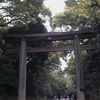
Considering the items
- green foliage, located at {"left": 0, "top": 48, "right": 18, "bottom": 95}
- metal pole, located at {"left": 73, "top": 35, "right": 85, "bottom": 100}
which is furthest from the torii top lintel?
green foliage, located at {"left": 0, "top": 48, "right": 18, "bottom": 95}

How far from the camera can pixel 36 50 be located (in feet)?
74.6

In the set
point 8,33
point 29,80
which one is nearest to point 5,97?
point 29,80

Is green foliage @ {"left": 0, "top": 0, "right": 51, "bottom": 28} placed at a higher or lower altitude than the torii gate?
higher

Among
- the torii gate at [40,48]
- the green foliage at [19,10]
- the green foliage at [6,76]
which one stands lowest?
the green foliage at [6,76]

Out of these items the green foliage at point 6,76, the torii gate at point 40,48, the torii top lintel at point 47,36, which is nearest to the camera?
the green foliage at point 6,76

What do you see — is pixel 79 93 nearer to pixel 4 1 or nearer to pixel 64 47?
pixel 64 47

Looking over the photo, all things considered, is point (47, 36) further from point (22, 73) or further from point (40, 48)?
point (22, 73)

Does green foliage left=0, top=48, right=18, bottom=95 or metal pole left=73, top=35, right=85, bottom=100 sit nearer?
green foliage left=0, top=48, right=18, bottom=95

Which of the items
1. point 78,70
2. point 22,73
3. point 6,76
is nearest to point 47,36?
point 22,73

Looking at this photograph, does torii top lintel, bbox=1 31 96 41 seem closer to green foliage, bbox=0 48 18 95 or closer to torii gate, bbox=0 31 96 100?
torii gate, bbox=0 31 96 100

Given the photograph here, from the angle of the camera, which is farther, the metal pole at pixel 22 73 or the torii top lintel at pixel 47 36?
the torii top lintel at pixel 47 36

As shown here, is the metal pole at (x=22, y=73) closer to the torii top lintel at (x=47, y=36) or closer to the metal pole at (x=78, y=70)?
the torii top lintel at (x=47, y=36)

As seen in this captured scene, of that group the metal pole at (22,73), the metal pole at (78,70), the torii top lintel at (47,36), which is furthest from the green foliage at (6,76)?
the metal pole at (78,70)

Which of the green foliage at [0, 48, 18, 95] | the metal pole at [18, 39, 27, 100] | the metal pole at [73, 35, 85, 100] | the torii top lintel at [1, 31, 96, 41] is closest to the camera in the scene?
the green foliage at [0, 48, 18, 95]
